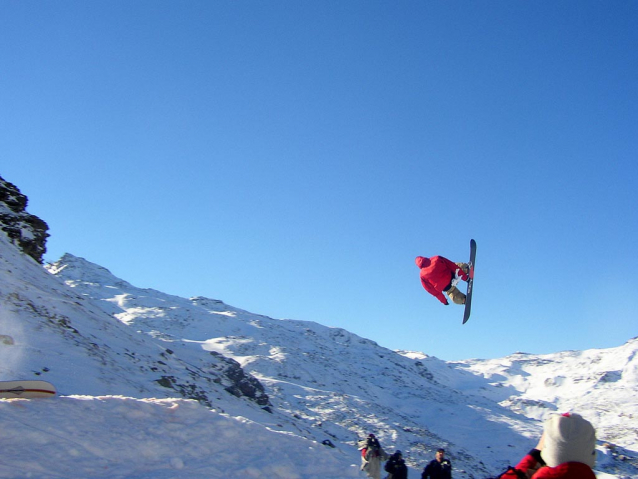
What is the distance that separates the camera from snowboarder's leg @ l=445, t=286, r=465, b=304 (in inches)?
497

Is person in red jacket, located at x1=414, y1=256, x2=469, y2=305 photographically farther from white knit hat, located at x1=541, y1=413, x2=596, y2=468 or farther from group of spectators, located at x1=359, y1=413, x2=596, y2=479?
white knit hat, located at x1=541, y1=413, x2=596, y2=468

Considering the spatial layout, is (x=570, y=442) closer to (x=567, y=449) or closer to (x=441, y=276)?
(x=567, y=449)

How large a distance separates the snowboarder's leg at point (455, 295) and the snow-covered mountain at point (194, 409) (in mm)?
5121

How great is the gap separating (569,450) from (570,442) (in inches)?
1.9

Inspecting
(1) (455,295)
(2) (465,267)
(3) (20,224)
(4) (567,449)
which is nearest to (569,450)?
(4) (567,449)

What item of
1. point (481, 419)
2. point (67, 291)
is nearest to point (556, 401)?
point (481, 419)

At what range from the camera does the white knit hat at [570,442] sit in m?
2.91

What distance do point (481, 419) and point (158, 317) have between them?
2496 inches

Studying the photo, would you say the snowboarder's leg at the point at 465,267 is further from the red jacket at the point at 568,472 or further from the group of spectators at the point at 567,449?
the red jacket at the point at 568,472

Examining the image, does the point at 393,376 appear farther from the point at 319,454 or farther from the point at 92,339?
the point at 319,454

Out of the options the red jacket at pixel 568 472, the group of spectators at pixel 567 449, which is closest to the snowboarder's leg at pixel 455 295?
the group of spectators at pixel 567 449

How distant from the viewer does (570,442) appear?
9.56ft

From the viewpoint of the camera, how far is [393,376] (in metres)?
84.1

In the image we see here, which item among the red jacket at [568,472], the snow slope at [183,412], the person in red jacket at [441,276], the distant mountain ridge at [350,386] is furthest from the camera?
the distant mountain ridge at [350,386]
